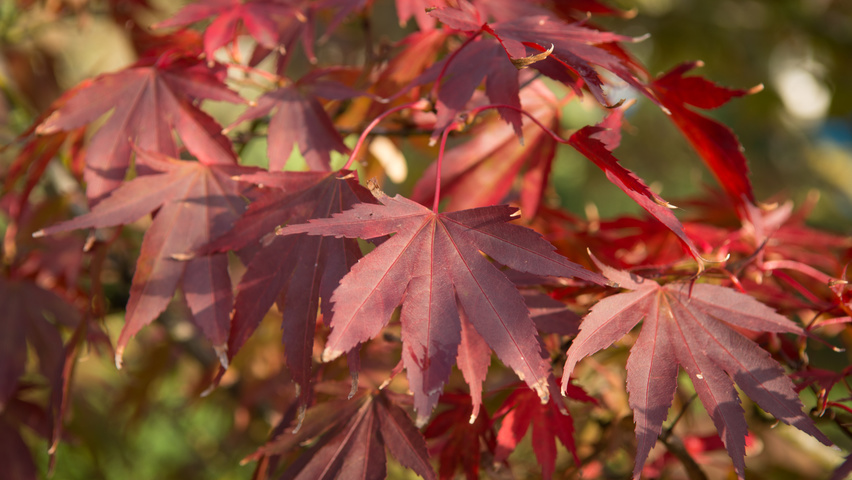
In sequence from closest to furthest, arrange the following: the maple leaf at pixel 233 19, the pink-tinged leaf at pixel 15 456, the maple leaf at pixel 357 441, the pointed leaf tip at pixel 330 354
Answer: the pointed leaf tip at pixel 330 354
the maple leaf at pixel 357 441
the maple leaf at pixel 233 19
the pink-tinged leaf at pixel 15 456

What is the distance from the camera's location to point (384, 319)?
1.41 feet

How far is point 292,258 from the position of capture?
1.63ft

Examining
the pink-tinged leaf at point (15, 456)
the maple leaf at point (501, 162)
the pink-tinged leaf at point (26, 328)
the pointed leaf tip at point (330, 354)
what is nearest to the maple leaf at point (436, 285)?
the pointed leaf tip at point (330, 354)

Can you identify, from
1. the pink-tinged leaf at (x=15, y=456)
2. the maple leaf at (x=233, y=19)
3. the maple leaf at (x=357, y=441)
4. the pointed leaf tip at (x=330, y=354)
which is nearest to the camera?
the pointed leaf tip at (x=330, y=354)

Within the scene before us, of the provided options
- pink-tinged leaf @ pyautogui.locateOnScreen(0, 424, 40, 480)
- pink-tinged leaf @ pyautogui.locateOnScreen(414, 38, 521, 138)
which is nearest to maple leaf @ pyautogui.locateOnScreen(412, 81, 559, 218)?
pink-tinged leaf @ pyautogui.locateOnScreen(414, 38, 521, 138)

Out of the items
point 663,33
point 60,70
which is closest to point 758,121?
point 663,33

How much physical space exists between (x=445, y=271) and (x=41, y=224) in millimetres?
869

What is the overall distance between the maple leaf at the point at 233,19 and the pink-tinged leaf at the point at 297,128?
0.37ft

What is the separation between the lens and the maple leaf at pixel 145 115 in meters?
0.61

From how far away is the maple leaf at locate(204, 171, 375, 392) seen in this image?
1.56 feet

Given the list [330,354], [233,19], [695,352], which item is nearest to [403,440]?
[330,354]

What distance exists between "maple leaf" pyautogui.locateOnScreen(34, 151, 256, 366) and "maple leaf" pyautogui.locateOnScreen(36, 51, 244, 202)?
42 mm

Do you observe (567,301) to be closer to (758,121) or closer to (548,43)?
(548,43)

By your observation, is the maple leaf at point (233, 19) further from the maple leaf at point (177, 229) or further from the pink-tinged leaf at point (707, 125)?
the pink-tinged leaf at point (707, 125)
